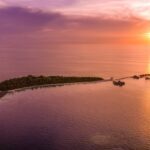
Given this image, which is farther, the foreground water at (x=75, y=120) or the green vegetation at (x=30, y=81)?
the green vegetation at (x=30, y=81)

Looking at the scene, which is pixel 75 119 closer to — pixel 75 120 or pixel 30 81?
pixel 75 120

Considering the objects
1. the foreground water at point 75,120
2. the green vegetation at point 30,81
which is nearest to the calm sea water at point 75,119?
the foreground water at point 75,120

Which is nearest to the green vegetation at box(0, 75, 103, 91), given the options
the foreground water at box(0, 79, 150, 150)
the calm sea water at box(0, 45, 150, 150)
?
the calm sea water at box(0, 45, 150, 150)

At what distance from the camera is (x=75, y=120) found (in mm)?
74312

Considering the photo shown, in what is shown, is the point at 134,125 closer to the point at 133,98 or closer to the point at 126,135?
the point at 126,135

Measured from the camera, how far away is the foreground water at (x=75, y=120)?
59.6m

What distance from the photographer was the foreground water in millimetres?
59562

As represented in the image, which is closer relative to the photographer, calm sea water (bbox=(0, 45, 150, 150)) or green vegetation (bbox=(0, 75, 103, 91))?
calm sea water (bbox=(0, 45, 150, 150))

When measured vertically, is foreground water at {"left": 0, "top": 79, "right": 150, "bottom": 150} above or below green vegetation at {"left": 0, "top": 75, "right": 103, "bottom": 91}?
below

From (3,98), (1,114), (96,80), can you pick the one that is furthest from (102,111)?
(96,80)

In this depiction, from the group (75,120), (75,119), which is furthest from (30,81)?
(75,120)

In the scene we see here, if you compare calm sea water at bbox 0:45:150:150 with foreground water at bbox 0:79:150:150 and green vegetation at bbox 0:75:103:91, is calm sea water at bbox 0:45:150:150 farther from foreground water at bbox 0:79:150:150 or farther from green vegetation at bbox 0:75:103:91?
green vegetation at bbox 0:75:103:91

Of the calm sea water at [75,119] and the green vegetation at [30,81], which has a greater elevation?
the green vegetation at [30,81]

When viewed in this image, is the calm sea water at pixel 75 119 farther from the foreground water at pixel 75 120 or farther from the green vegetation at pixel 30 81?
the green vegetation at pixel 30 81
